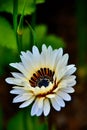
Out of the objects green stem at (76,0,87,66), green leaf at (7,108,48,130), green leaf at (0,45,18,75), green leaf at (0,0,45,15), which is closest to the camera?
green leaf at (0,0,45,15)

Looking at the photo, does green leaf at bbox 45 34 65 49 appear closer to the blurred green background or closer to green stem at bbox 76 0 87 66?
the blurred green background

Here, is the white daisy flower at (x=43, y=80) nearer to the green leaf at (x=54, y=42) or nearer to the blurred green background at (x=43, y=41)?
the blurred green background at (x=43, y=41)

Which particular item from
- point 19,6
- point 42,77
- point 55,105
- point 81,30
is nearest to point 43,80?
point 42,77

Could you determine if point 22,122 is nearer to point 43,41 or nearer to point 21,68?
point 43,41

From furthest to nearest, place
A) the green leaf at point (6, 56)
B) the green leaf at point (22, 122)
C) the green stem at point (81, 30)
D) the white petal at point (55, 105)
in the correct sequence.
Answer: the green stem at point (81, 30)
the green leaf at point (6, 56)
the green leaf at point (22, 122)
the white petal at point (55, 105)

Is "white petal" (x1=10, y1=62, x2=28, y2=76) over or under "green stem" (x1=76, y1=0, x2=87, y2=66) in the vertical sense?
under

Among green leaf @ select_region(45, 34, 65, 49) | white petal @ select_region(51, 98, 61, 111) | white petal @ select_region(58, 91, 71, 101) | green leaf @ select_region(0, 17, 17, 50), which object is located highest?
green leaf @ select_region(45, 34, 65, 49)

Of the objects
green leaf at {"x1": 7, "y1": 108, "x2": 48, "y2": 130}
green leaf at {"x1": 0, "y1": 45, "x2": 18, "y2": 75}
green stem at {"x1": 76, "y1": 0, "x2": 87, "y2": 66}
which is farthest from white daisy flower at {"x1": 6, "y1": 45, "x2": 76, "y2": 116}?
green stem at {"x1": 76, "y1": 0, "x2": 87, "y2": 66}

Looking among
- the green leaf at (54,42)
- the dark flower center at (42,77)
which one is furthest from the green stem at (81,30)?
the dark flower center at (42,77)

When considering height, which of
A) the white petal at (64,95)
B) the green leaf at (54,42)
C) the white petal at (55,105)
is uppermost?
the green leaf at (54,42)
